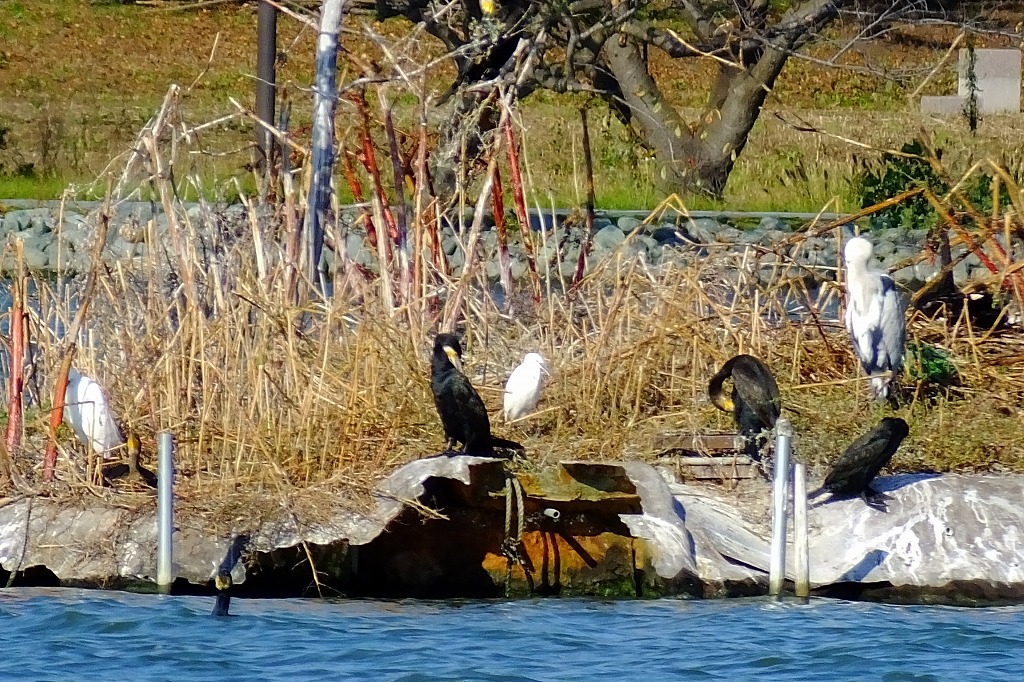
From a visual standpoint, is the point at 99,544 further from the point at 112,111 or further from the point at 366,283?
the point at 112,111

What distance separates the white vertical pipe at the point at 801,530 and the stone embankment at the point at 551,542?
0.24m

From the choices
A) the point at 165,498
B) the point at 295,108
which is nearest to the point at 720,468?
the point at 165,498

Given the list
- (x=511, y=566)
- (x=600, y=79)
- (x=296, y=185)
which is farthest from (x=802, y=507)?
(x=600, y=79)

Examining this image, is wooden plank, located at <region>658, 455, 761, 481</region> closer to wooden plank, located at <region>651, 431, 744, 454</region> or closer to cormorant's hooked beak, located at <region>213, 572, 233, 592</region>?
wooden plank, located at <region>651, 431, 744, 454</region>

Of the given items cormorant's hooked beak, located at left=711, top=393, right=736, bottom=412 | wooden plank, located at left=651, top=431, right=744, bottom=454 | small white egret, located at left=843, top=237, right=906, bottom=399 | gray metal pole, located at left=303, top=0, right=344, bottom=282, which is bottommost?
wooden plank, located at left=651, top=431, right=744, bottom=454

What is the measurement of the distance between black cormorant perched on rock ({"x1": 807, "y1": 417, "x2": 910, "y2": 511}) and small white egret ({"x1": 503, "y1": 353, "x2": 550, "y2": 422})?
151 centimetres

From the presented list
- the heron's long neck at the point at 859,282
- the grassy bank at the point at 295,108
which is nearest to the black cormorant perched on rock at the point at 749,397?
the heron's long neck at the point at 859,282

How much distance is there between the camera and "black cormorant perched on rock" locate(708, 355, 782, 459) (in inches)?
325

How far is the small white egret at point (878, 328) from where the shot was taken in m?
8.90

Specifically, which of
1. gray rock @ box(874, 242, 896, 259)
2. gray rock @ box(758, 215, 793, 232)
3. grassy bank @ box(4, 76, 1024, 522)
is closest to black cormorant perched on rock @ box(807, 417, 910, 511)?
grassy bank @ box(4, 76, 1024, 522)

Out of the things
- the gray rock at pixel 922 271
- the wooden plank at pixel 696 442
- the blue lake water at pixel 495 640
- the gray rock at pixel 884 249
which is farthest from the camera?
the gray rock at pixel 884 249

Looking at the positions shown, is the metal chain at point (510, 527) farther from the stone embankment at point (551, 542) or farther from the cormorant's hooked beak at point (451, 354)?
the cormorant's hooked beak at point (451, 354)

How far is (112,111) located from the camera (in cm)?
2888

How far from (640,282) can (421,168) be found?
1457 mm
